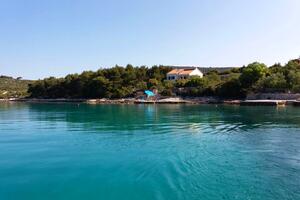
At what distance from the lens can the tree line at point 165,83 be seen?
67.2 metres

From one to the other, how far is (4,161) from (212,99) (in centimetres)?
6234

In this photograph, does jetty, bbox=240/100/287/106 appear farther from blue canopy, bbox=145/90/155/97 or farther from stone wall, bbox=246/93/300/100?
blue canopy, bbox=145/90/155/97

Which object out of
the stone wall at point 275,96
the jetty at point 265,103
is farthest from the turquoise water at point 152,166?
the stone wall at point 275,96

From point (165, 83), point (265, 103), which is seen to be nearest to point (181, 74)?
point (165, 83)

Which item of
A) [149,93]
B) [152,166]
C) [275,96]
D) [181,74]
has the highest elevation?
[181,74]

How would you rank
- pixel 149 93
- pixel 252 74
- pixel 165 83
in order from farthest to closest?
1. pixel 165 83
2. pixel 149 93
3. pixel 252 74

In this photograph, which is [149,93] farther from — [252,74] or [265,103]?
[265,103]

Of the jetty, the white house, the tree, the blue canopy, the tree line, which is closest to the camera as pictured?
the jetty

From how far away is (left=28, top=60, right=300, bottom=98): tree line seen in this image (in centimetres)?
6725

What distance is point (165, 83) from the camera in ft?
299

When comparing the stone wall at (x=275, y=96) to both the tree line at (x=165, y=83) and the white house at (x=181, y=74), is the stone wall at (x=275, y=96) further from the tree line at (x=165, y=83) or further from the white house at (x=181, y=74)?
the white house at (x=181, y=74)

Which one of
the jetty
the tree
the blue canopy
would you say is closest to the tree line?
the tree

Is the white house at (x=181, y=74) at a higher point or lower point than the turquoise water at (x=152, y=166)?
higher

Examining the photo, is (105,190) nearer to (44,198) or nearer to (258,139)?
(44,198)
